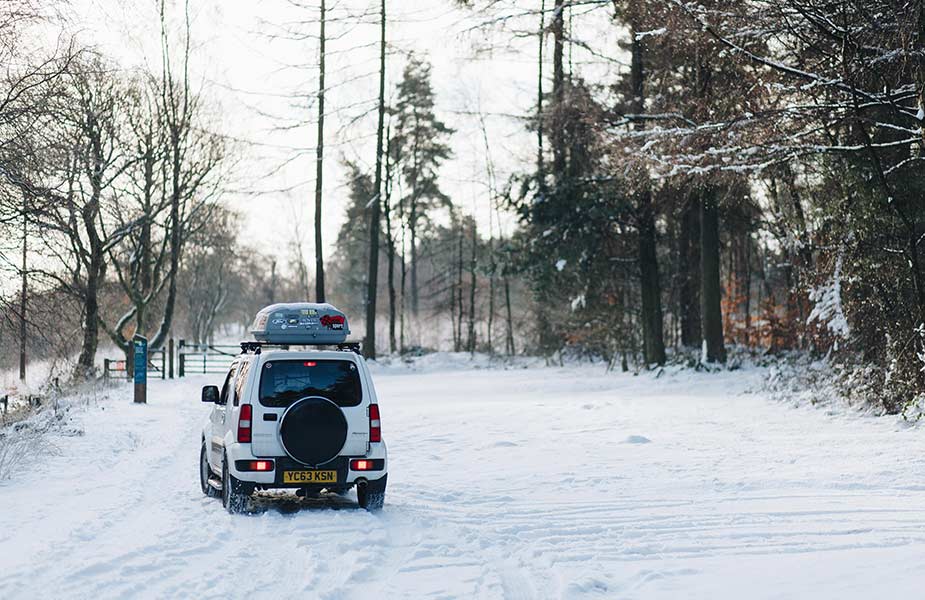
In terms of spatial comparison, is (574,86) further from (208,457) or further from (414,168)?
(414,168)

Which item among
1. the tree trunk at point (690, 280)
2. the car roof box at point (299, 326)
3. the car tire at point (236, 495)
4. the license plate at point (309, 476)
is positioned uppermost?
the tree trunk at point (690, 280)

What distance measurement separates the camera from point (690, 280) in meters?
33.2

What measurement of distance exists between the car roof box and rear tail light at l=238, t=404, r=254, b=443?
169 centimetres

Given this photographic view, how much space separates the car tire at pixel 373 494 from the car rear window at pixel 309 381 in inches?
35.7

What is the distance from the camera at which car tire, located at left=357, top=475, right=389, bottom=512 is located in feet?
35.8

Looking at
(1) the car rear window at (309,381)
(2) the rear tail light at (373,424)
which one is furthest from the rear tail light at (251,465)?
(2) the rear tail light at (373,424)

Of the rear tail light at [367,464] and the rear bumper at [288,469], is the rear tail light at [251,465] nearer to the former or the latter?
the rear bumper at [288,469]

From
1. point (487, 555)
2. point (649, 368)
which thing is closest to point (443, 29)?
point (649, 368)

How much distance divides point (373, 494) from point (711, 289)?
1768 cm

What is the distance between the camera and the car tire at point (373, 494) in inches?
430

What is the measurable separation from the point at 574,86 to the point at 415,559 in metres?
20.8

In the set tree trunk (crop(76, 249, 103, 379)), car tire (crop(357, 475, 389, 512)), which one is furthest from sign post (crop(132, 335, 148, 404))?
car tire (crop(357, 475, 389, 512))

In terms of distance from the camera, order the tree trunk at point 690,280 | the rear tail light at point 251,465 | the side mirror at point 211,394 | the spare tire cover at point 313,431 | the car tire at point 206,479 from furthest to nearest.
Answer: the tree trunk at point 690,280, the side mirror at point 211,394, the car tire at point 206,479, the spare tire cover at point 313,431, the rear tail light at point 251,465

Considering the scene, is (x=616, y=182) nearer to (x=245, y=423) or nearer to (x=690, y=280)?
(x=690, y=280)
